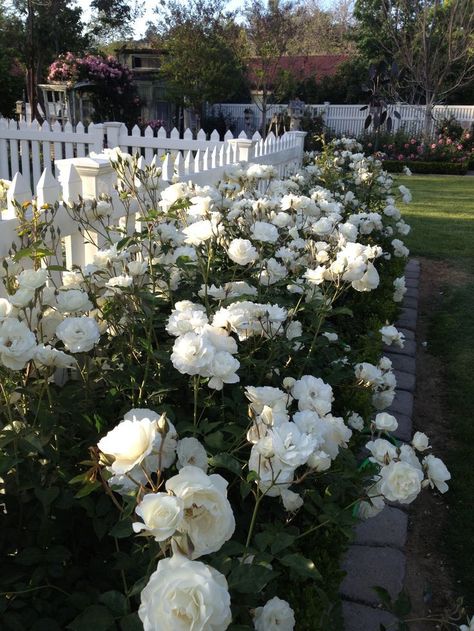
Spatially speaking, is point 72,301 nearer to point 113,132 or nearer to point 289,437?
point 289,437

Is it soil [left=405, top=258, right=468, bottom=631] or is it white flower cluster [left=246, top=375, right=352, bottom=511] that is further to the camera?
soil [left=405, top=258, right=468, bottom=631]

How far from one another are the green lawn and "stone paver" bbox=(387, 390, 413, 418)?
10.9 ft

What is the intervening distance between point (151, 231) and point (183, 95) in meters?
22.5

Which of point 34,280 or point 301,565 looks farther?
point 34,280

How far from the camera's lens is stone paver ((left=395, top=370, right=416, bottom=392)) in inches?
127

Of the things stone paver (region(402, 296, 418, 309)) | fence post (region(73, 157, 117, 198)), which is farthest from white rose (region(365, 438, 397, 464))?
stone paver (region(402, 296, 418, 309))

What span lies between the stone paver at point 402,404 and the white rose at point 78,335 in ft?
6.45

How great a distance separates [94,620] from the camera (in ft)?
3.16

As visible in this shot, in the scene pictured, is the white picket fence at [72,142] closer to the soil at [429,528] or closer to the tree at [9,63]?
the soil at [429,528]

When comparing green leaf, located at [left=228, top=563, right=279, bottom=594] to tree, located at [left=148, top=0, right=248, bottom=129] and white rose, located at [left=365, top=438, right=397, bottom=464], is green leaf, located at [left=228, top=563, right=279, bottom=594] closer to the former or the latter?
white rose, located at [left=365, top=438, right=397, bottom=464]

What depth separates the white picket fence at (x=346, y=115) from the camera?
19828mm

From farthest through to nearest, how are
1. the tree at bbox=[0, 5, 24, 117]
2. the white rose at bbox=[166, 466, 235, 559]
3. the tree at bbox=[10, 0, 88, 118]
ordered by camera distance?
1. the tree at bbox=[10, 0, 88, 118]
2. the tree at bbox=[0, 5, 24, 117]
3. the white rose at bbox=[166, 466, 235, 559]

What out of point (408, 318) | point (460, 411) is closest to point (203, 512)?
point (460, 411)

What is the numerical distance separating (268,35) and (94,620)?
28.4m
